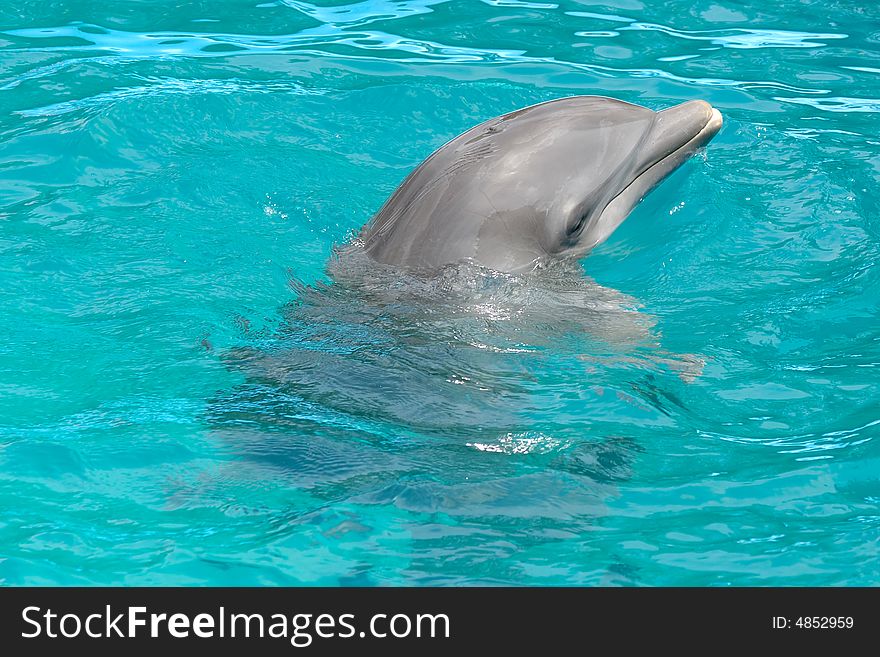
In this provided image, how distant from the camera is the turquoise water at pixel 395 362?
443 centimetres

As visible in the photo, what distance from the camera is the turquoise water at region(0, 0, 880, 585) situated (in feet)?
14.5

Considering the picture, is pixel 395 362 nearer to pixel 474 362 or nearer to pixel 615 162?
pixel 474 362

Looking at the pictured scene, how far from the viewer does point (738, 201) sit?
7949 mm

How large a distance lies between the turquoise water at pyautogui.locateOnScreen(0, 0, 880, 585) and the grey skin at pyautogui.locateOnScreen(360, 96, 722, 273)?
0.22 metres

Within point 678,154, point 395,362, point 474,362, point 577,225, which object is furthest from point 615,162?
Answer: point 395,362

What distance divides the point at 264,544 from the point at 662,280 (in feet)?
11.7

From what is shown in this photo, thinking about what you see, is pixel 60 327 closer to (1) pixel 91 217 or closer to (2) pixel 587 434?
(1) pixel 91 217

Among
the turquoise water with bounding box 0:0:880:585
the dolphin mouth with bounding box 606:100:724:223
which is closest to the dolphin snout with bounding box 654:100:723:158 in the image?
the dolphin mouth with bounding box 606:100:724:223

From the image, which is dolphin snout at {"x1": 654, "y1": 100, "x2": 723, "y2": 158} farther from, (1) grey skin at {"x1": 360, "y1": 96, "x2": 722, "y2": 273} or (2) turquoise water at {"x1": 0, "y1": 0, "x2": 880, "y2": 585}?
(2) turquoise water at {"x1": 0, "y1": 0, "x2": 880, "y2": 585}

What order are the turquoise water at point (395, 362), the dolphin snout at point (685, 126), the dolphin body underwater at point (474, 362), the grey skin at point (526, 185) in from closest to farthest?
the turquoise water at point (395, 362) → the dolphin body underwater at point (474, 362) → the grey skin at point (526, 185) → the dolphin snout at point (685, 126)

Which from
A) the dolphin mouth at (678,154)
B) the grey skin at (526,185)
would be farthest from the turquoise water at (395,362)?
the dolphin mouth at (678,154)

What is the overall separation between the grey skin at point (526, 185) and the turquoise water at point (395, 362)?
219mm

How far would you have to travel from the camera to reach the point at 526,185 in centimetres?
591

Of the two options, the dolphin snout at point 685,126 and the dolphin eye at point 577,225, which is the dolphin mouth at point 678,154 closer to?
the dolphin snout at point 685,126
